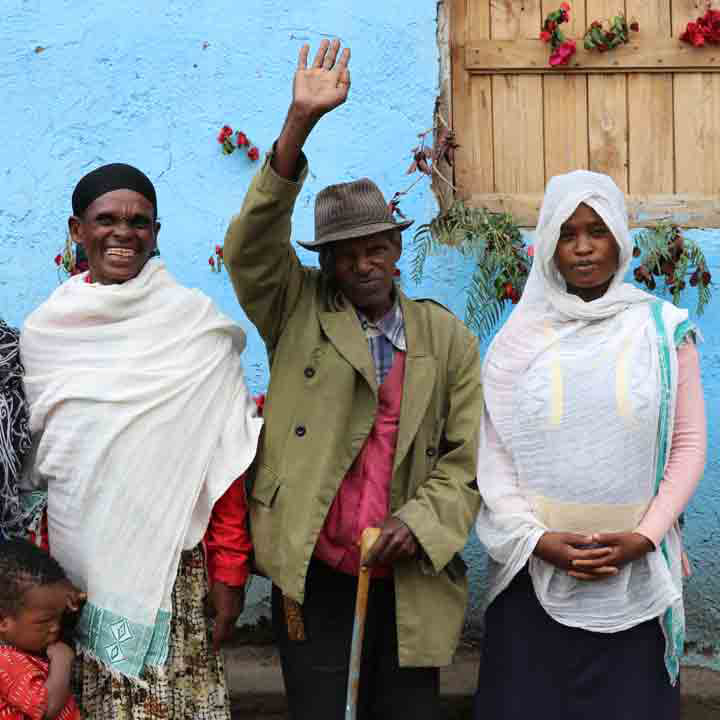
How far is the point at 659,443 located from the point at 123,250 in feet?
4.77

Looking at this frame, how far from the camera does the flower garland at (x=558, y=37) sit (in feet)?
13.0

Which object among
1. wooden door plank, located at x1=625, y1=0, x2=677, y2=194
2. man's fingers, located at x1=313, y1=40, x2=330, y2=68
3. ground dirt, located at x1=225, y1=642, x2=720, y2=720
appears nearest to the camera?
man's fingers, located at x1=313, y1=40, x2=330, y2=68

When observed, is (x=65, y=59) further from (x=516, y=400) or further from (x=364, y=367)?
(x=516, y=400)

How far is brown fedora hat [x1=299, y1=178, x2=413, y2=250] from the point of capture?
9.22 ft

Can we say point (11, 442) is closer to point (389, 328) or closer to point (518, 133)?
point (389, 328)

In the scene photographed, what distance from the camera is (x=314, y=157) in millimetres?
3951

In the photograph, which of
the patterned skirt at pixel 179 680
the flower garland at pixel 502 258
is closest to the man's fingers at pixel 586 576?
the patterned skirt at pixel 179 680

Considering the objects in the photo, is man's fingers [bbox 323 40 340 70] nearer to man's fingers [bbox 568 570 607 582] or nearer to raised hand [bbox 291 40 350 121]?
raised hand [bbox 291 40 350 121]

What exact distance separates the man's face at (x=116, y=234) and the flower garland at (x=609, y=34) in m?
1.89

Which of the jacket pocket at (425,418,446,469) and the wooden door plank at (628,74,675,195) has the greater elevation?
the wooden door plank at (628,74,675,195)

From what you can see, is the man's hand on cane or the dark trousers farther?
the dark trousers

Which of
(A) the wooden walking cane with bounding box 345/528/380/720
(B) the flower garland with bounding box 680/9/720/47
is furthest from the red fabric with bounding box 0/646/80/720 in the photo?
(B) the flower garland with bounding box 680/9/720/47

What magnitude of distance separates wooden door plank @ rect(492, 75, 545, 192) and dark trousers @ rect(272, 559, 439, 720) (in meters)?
1.80

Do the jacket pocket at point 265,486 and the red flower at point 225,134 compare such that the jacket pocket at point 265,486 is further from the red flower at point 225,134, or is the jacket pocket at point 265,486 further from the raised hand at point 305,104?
the red flower at point 225,134
